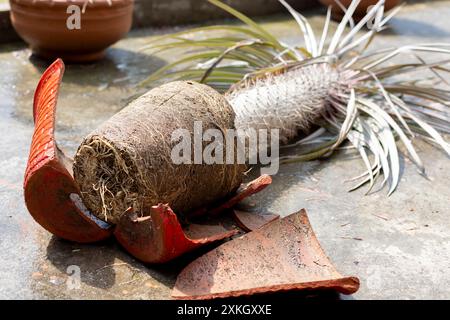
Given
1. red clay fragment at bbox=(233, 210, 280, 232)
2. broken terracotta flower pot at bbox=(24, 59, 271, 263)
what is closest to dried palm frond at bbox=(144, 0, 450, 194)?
red clay fragment at bbox=(233, 210, 280, 232)

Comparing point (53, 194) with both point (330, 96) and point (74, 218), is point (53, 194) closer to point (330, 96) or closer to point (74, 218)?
point (74, 218)

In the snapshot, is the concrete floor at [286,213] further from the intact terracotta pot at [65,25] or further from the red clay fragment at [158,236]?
the intact terracotta pot at [65,25]

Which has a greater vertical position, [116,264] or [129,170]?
[129,170]

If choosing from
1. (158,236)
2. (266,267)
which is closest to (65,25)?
(158,236)

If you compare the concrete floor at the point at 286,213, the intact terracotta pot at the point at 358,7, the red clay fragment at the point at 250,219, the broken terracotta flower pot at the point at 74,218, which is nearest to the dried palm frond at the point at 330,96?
the concrete floor at the point at 286,213

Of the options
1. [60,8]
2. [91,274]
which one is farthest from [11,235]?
[60,8]

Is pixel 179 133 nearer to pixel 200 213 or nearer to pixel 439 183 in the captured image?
pixel 200 213
